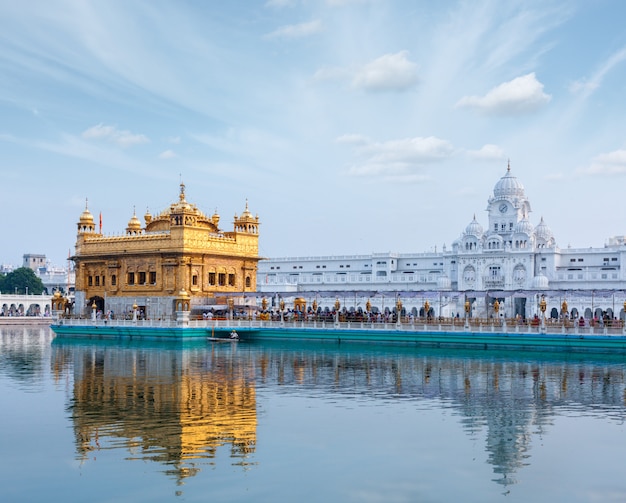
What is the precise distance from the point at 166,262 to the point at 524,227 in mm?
58794

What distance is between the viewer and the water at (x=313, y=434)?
47.5 feet

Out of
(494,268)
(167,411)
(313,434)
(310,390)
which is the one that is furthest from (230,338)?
(494,268)

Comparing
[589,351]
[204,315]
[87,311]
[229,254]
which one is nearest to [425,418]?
[589,351]

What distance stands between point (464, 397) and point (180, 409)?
8745 millimetres

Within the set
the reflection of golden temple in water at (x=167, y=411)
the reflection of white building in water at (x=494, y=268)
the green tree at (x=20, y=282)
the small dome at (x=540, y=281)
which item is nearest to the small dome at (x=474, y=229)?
the reflection of white building in water at (x=494, y=268)

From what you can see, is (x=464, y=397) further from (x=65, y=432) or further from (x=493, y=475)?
(x=65, y=432)

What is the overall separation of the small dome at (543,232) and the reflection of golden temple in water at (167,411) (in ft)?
260

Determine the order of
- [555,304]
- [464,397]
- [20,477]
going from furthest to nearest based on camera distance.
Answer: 1. [555,304]
2. [464,397]
3. [20,477]

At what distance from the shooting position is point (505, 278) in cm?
10325

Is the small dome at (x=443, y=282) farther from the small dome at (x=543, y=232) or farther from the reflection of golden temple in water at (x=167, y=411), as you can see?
the reflection of golden temple in water at (x=167, y=411)

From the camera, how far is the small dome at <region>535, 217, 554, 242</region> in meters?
107

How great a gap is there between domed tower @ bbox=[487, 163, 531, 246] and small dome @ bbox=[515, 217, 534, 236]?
8.75ft

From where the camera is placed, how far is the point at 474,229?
353ft

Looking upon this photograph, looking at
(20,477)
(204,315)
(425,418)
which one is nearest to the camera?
(20,477)
